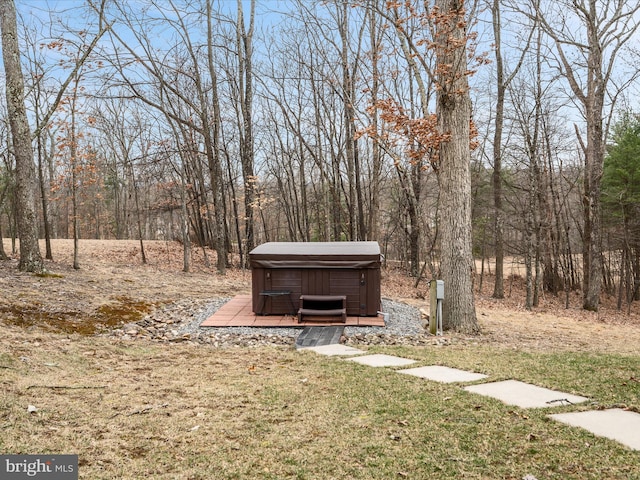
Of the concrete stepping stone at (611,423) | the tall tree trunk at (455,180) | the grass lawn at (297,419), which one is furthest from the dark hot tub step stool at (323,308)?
the concrete stepping stone at (611,423)

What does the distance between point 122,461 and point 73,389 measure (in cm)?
177

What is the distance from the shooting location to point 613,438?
2.88 m

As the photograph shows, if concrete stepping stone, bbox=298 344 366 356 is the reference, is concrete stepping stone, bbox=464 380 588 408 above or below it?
above

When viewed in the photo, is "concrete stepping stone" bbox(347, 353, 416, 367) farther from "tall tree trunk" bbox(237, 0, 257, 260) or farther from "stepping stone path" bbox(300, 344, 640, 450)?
"tall tree trunk" bbox(237, 0, 257, 260)

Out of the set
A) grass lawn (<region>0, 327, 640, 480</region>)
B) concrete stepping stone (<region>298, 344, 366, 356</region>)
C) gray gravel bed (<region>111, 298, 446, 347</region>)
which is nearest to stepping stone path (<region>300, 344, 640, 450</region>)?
grass lawn (<region>0, 327, 640, 480</region>)

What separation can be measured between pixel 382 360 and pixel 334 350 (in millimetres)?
939

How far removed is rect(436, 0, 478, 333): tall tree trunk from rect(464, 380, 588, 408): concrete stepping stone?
3683mm

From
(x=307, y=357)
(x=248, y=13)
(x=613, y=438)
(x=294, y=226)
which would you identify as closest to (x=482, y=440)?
(x=613, y=438)

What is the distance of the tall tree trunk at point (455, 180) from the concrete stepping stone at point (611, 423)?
14.8 feet

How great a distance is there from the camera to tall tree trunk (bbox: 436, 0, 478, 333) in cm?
767

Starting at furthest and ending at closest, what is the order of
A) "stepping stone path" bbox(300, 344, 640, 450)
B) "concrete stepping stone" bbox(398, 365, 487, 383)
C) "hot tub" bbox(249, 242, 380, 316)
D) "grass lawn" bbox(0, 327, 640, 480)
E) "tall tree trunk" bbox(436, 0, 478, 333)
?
"hot tub" bbox(249, 242, 380, 316), "tall tree trunk" bbox(436, 0, 478, 333), "concrete stepping stone" bbox(398, 365, 487, 383), "stepping stone path" bbox(300, 344, 640, 450), "grass lawn" bbox(0, 327, 640, 480)

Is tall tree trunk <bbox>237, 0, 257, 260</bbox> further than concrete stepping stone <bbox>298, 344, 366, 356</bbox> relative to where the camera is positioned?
Yes

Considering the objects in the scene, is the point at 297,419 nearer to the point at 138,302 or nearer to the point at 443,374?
the point at 443,374

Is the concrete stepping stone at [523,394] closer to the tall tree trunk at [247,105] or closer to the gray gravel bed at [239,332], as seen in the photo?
the gray gravel bed at [239,332]
